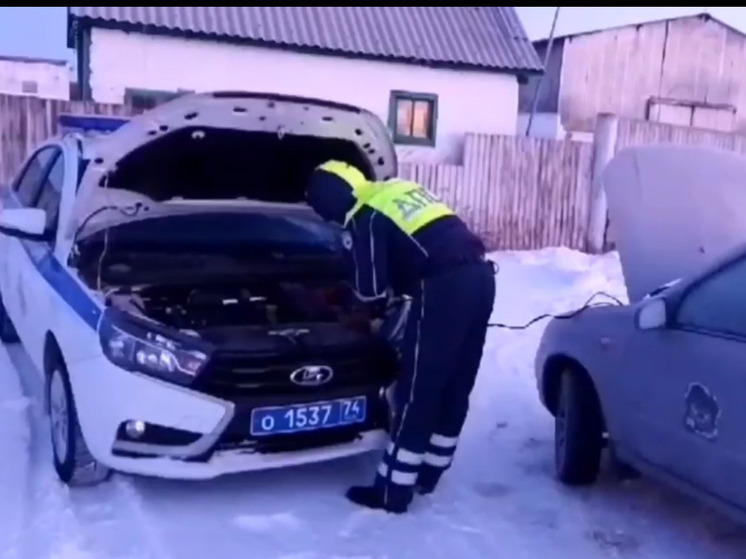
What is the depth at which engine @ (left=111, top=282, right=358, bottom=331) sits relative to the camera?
14.3 feet

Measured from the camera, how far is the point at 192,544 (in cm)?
395

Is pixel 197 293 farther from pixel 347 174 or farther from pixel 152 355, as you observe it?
pixel 347 174

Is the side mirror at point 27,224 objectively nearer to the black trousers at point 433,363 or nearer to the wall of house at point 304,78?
the black trousers at point 433,363

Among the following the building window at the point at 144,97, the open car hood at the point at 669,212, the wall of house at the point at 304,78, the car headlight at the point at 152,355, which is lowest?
the car headlight at the point at 152,355

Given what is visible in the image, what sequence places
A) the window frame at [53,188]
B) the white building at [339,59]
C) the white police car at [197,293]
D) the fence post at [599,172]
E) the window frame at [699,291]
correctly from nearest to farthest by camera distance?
the window frame at [699,291], the white police car at [197,293], the window frame at [53,188], the fence post at [599,172], the white building at [339,59]

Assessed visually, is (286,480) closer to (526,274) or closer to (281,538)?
(281,538)

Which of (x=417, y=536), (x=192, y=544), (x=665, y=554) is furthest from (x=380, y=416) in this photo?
(x=665, y=554)

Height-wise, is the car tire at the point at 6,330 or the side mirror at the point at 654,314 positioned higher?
the side mirror at the point at 654,314

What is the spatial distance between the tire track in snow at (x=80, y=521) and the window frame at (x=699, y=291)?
7.84ft

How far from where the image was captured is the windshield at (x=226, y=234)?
16.8ft

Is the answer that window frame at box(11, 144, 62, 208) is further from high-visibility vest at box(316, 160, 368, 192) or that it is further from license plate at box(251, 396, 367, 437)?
license plate at box(251, 396, 367, 437)

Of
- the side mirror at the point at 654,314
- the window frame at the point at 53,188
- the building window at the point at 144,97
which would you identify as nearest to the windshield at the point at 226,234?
the window frame at the point at 53,188

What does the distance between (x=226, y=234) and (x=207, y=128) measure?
88 cm

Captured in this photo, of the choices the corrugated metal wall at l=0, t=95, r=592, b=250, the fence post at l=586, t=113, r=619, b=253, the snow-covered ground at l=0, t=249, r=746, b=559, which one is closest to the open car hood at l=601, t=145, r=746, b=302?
the snow-covered ground at l=0, t=249, r=746, b=559
